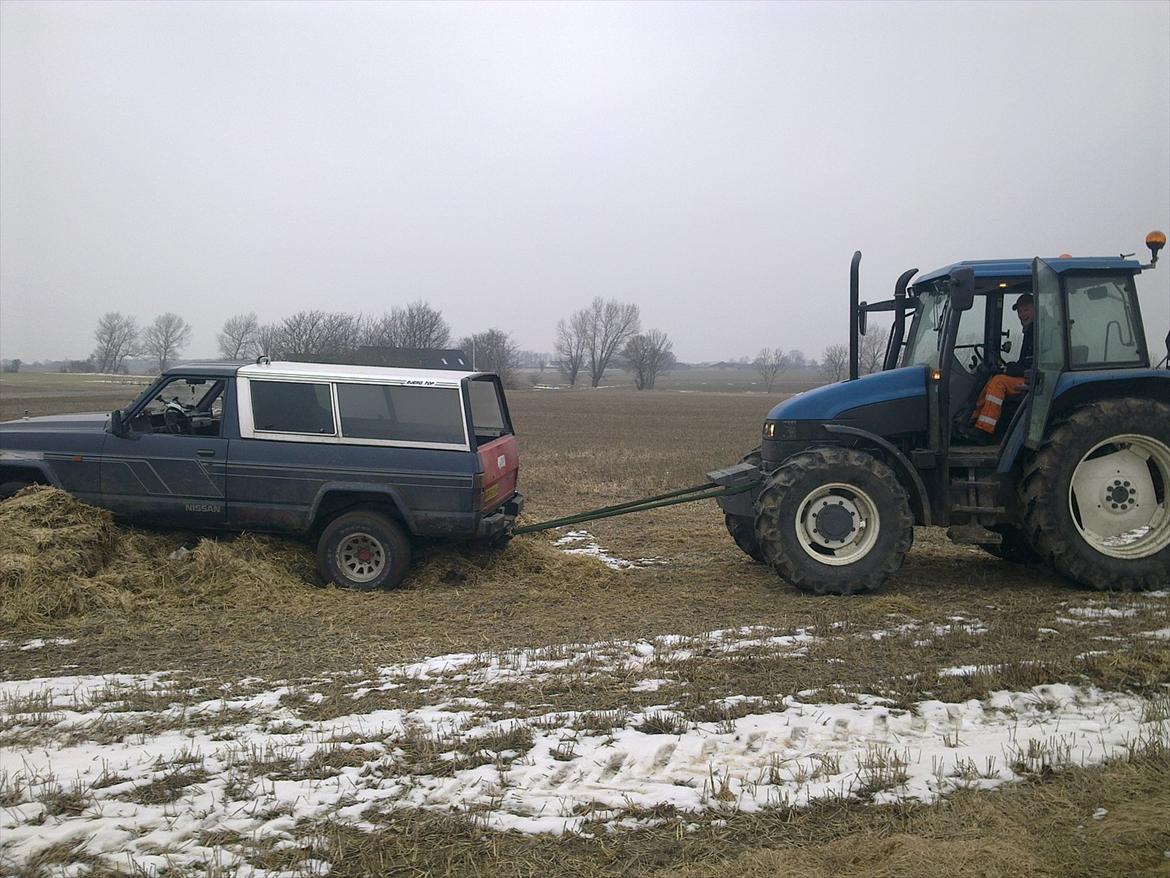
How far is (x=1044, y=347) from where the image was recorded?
7086mm

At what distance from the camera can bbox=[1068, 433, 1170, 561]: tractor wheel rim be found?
7133mm

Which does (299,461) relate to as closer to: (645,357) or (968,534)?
(968,534)

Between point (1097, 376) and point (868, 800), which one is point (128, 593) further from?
point (1097, 376)

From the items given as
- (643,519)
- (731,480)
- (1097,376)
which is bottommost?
(643,519)

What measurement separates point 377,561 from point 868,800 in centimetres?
490

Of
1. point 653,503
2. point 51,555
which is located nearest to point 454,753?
point 51,555

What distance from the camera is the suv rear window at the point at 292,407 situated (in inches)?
298

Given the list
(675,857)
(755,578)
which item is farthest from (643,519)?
(675,857)

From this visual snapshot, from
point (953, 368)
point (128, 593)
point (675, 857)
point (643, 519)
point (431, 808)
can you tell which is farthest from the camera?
point (643, 519)

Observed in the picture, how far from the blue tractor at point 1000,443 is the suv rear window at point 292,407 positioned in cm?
379

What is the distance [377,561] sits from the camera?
7.50m

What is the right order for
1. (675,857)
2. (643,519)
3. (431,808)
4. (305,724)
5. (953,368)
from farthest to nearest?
(643,519) < (953,368) < (305,724) < (431,808) < (675,857)

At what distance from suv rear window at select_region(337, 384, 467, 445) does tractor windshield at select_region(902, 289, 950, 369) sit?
4.06m

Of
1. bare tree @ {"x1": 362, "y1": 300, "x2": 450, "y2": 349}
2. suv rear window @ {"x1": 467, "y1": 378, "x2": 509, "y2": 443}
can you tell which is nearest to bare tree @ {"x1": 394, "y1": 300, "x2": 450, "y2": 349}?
bare tree @ {"x1": 362, "y1": 300, "x2": 450, "y2": 349}
